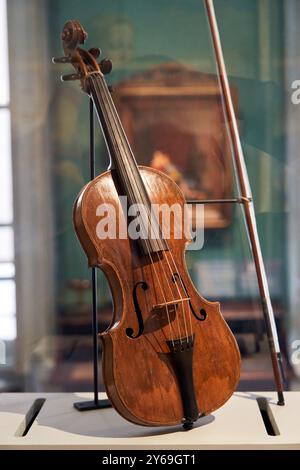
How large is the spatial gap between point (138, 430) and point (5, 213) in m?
0.83

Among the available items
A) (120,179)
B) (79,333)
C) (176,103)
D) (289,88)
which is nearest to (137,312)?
(120,179)

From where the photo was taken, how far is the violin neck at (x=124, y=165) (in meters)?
1.40

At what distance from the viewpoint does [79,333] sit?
6.44 feet

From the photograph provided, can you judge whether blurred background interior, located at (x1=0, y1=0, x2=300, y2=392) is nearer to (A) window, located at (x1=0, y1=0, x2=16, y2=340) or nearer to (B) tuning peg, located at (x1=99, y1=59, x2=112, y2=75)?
(A) window, located at (x1=0, y1=0, x2=16, y2=340)

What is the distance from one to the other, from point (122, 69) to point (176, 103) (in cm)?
18

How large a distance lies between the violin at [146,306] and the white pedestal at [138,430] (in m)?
0.05

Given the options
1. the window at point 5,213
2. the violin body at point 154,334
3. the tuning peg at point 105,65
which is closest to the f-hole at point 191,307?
the violin body at point 154,334

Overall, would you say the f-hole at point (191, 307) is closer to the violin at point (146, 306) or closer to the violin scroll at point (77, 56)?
the violin at point (146, 306)

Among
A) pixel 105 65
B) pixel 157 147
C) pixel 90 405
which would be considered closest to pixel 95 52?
pixel 105 65

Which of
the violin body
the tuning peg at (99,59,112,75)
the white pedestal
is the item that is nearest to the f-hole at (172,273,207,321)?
the violin body

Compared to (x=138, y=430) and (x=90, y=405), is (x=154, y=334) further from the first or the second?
(x=90, y=405)
